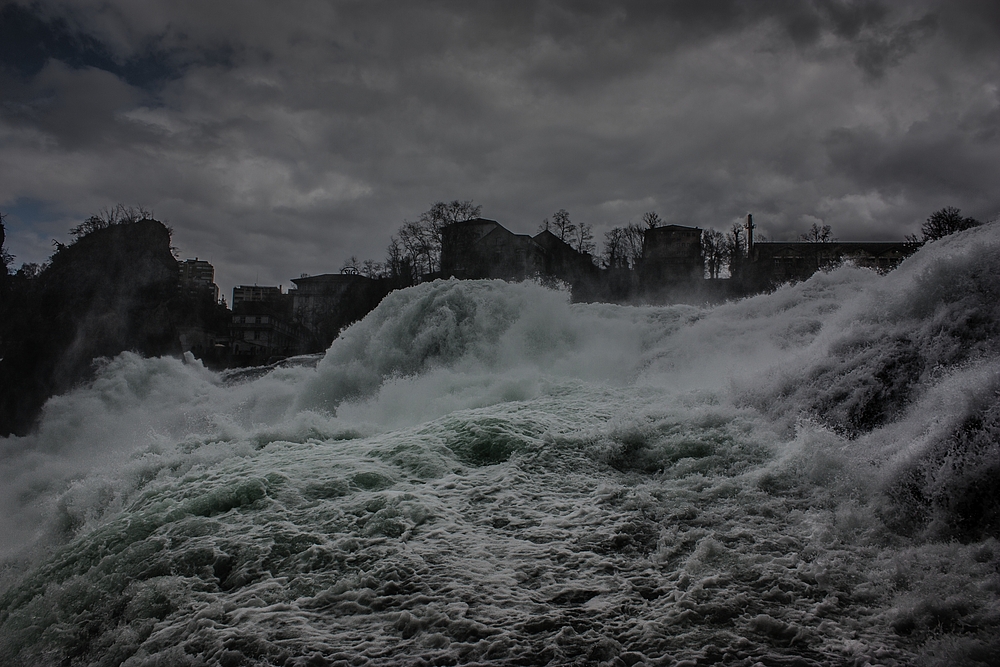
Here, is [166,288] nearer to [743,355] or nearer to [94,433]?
[94,433]

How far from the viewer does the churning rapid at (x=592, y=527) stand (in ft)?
9.41

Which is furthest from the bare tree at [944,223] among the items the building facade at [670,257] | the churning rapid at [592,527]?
the churning rapid at [592,527]

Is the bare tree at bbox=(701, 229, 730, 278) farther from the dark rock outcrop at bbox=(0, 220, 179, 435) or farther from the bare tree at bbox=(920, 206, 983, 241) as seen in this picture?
the dark rock outcrop at bbox=(0, 220, 179, 435)

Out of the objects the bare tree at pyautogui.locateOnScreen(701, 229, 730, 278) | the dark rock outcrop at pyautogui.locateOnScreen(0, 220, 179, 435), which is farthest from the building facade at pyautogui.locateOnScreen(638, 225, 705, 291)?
the dark rock outcrop at pyautogui.locateOnScreen(0, 220, 179, 435)

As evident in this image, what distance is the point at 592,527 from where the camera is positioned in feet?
13.3

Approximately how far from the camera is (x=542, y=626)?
116 inches

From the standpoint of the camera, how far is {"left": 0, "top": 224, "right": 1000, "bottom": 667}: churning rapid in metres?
2.87

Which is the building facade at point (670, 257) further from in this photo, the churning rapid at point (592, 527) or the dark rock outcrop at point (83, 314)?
the churning rapid at point (592, 527)

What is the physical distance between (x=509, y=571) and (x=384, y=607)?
83cm

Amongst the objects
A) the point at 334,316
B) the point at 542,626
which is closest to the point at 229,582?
the point at 542,626

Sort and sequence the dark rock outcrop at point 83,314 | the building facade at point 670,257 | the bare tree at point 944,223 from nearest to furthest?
1. the dark rock outcrop at point 83,314
2. the bare tree at point 944,223
3. the building facade at point 670,257

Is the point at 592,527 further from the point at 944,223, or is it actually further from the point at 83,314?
the point at 944,223

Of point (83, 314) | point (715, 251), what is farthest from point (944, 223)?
point (83, 314)

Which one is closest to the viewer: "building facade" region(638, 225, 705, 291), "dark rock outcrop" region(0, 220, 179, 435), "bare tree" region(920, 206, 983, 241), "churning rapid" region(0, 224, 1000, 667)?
"churning rapid" region(0, 224, 1000, 667)
